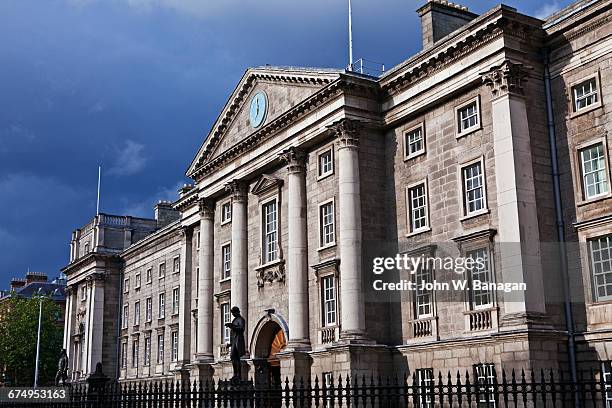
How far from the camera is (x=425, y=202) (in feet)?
98.6

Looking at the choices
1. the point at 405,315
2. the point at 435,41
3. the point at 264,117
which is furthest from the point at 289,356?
the point at 435,41

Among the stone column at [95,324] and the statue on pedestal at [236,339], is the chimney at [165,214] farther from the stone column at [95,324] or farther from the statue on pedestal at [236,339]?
the statue on pedestal at [236,339]

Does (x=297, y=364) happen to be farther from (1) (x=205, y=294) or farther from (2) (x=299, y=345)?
(1) (x=205, y=294)

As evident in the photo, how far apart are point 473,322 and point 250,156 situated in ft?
55.5

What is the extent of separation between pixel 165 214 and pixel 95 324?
1274cm

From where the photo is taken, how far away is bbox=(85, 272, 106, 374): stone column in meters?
66.7

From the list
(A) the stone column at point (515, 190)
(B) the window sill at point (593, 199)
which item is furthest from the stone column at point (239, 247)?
(B) the window sill at point (593, 199)

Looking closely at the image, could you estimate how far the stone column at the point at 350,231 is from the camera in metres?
30.1

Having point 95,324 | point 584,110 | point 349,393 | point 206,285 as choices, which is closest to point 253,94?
point 206,285

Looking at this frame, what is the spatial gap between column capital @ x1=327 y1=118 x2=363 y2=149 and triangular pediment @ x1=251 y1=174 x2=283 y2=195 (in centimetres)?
612

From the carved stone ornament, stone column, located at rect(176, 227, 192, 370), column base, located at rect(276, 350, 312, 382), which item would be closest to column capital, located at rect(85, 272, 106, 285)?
stone column, located at rect(176, 227, 192, 370)

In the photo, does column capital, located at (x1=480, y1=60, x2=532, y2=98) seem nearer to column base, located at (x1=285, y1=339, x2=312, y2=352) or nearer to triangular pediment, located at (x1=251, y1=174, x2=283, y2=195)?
triangular pediment, located at (x1=251, y1=174, x2=283, y2=195)

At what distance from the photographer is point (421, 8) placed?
3281 cm

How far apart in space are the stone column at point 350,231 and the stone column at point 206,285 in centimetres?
1339
